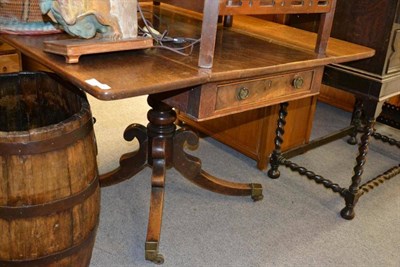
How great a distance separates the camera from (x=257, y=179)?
7.61ft

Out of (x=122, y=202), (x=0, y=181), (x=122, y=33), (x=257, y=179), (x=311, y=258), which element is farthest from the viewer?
(x=257, y=179)

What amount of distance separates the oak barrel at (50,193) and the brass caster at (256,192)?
866mm

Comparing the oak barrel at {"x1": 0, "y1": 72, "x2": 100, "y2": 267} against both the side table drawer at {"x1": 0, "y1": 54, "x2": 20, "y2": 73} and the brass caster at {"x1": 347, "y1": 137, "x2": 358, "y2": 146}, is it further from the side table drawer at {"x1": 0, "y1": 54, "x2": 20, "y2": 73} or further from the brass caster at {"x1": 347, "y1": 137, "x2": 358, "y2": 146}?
the brass caster at {"x1": 347, "y1": 137, "x2": 358, "y2": 146}

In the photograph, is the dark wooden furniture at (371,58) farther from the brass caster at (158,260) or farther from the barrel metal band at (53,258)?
the barrel metal band at (53,258)

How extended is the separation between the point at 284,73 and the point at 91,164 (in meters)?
0.67

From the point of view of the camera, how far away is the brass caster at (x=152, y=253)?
1652mm

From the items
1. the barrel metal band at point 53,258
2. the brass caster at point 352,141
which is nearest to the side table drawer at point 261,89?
the barrel metal band at point 53,258

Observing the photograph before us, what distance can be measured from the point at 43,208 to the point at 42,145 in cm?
18

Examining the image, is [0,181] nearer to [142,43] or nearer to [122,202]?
[142,43]

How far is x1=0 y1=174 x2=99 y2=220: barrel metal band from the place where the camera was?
1.21 metres

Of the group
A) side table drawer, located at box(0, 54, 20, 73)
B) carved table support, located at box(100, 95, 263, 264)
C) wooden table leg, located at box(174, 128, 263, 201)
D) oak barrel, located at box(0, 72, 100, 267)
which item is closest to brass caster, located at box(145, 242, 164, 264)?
carved table support, located at box(100, 95, 263, 264)

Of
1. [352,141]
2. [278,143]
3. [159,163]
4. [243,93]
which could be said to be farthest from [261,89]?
[352,141]

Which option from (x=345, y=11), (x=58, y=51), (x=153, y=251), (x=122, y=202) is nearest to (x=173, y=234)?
(x=153, y=251)

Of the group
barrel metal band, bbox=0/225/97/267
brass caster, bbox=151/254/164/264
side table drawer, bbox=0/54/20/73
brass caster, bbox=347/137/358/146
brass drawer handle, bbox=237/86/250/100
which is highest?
brass drawer handle, bbox=237/86/250/100
